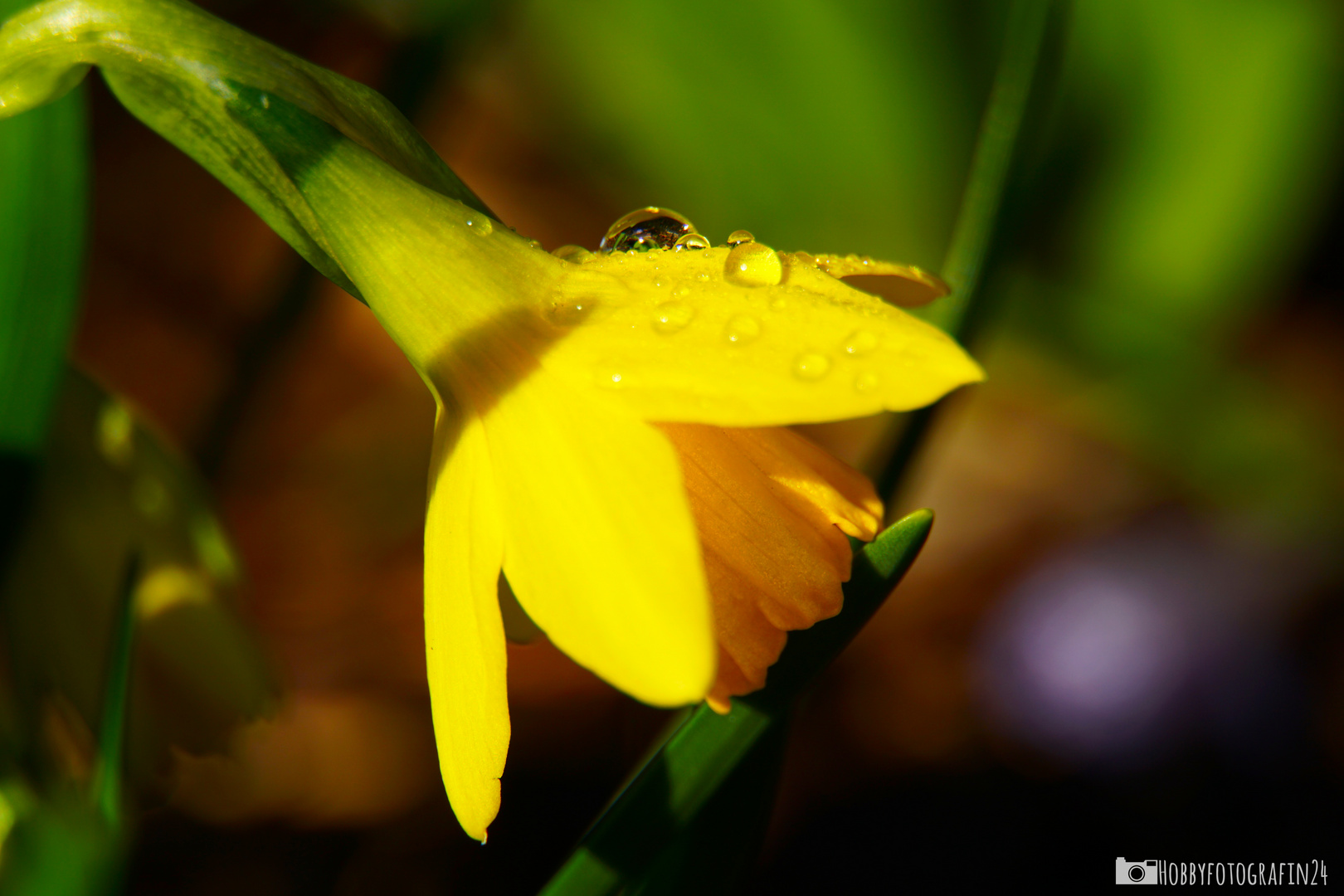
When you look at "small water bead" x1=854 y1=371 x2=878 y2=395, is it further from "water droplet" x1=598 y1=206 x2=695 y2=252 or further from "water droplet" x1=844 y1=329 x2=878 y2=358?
"water droplet" x1=598 y1=206 x2=695 y2=252

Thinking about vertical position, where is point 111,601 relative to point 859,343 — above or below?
below

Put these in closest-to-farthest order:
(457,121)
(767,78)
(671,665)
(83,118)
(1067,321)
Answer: (671,665), (83,118), (767,78), (1067,321), (457,121)

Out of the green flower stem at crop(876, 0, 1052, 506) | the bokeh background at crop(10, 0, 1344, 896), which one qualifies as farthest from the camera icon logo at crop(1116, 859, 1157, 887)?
the green flower stem at crop(876, 0, 1052, 506)

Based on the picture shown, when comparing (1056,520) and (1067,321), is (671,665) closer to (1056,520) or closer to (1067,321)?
(1056,520)

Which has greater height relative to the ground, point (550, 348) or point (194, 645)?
point (550, 348)

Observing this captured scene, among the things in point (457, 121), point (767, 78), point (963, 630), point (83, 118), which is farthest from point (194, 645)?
point (457, 121)

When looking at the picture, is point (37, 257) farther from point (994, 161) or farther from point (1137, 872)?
point (1137, 872)

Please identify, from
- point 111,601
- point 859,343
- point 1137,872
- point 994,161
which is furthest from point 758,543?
point 1137,872
